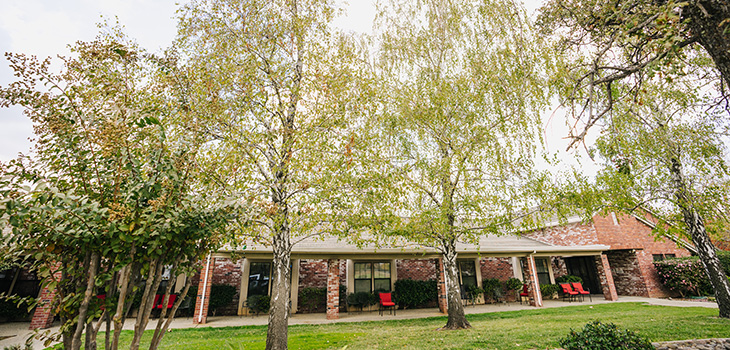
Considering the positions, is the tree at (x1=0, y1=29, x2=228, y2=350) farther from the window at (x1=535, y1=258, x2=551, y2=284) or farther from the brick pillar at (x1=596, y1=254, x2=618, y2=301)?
the brick pillar at (x1=596, y1=254, x2=618, y2=301)

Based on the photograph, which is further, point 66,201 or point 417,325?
point 417,325

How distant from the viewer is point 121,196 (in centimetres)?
216

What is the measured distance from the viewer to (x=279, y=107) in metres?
6.68

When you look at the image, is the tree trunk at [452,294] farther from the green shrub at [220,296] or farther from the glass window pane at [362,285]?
the green shrub at [220,296]

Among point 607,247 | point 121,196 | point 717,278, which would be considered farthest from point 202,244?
point 607,247

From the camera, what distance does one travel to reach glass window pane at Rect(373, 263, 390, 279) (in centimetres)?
1363

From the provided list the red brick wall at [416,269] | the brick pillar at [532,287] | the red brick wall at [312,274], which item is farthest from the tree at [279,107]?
the brick pillar at [532,287]

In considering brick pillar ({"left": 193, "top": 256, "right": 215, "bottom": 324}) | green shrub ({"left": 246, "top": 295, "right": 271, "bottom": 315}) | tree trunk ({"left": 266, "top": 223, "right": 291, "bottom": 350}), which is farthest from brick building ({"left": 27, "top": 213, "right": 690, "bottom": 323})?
tree trunk ({"left": 266, "top": 223, "right": 291, "bottom": 350})

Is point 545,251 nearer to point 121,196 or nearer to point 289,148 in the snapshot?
point 289,148

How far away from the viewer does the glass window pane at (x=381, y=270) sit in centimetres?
1363

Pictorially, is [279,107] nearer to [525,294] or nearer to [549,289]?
[525,294]

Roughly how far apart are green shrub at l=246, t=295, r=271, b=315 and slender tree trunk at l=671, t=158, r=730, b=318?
527 inches

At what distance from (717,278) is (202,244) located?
12182 mm

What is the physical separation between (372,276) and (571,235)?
491 inches
